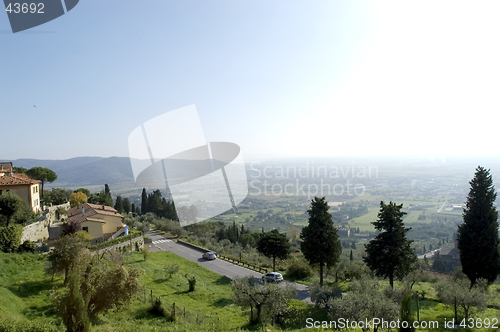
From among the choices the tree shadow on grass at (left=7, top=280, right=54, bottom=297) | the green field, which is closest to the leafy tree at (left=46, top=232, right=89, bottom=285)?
the tree shadow on grass at (left=7, top=280, right=54, bottom=297)

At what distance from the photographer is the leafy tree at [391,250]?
14570mm

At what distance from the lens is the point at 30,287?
36.9 ft

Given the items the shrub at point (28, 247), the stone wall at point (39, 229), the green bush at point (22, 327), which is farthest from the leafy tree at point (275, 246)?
the green bush at point (22, 327)

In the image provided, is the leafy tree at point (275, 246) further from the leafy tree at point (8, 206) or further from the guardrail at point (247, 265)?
the leafy tree at point (8, 206)

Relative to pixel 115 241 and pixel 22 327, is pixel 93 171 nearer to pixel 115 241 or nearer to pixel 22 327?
pixel 115 241

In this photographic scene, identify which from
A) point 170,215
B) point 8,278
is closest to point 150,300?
point 8,278

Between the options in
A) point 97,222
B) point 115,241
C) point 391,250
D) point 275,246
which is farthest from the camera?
point 97,222

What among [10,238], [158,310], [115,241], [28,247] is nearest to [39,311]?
[158,310]

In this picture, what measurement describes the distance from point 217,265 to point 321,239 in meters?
8.51

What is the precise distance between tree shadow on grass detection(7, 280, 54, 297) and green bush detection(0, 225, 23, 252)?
3.82 metres

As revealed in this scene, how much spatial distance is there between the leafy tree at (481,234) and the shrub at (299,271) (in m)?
9.09

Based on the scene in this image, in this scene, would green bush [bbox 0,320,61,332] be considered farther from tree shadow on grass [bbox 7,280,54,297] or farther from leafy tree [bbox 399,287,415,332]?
leafy tree [bbox 399,287,415,332]

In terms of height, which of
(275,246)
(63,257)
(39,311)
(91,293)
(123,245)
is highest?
(91,293)

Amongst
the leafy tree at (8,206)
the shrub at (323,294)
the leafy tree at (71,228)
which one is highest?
the leafy tree at (8,206)
